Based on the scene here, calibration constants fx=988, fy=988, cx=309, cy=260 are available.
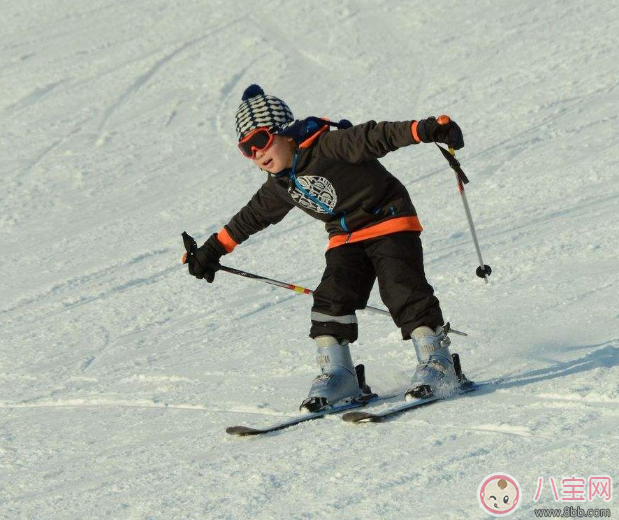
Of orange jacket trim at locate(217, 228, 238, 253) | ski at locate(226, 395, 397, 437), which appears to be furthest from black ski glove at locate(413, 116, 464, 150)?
orange jacket trim at locate(217, 228, 238, 253)

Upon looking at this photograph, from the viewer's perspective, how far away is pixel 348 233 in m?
4.66

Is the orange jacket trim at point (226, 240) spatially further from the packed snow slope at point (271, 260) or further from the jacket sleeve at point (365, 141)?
the jacket sleeve at point (365, 141)

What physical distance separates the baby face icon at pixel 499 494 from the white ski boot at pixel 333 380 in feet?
4.22

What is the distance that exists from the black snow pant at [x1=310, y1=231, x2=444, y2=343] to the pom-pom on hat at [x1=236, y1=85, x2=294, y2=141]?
0.66 meters

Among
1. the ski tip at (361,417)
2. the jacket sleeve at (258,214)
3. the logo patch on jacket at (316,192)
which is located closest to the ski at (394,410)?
the ski tip at (361,417)

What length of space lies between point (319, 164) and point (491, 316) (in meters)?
1.63

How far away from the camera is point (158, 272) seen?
26.1 ft

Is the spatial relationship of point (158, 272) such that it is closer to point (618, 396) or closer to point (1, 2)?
point (618, 396)

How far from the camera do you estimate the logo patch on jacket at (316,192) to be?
14.7ft

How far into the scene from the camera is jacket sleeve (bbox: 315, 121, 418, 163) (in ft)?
13.7

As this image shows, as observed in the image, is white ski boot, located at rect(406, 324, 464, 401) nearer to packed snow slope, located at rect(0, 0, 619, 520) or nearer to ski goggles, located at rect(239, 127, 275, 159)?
packed snow slope, located at rect(0, 0, 619, 520)

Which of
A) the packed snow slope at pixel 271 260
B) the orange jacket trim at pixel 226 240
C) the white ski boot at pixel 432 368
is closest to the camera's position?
the packed snow slope at pixel 271 260

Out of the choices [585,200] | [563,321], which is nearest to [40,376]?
[563,321]

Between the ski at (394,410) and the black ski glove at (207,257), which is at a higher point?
the black ski glove at (207,257)
